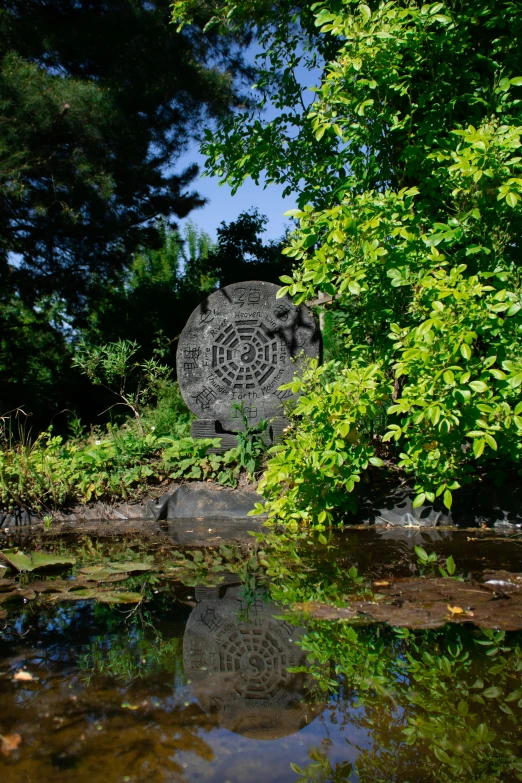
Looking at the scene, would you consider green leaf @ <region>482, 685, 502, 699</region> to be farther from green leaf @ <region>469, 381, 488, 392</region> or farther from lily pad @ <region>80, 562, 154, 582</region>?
lily pad @ <region>80, 562, 154, 582</region>

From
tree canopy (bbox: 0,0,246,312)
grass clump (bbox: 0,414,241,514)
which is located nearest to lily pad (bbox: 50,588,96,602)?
grass clump (bbox: 0,414,241,514)

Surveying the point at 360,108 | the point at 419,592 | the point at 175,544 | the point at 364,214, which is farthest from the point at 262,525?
the point at 360,108

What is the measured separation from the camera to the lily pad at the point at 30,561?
11.8 feet

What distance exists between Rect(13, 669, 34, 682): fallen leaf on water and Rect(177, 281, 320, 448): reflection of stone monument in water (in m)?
3.72

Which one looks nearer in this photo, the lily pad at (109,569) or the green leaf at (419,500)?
the lily pad at (109,569)

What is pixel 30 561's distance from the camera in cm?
365

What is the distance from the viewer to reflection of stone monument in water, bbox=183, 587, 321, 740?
76.5 inches

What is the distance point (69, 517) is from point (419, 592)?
3390 mm

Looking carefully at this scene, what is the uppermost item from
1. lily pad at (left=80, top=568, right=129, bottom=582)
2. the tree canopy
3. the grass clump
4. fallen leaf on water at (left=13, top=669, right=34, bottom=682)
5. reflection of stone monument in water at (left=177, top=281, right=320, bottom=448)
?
the tree canopy

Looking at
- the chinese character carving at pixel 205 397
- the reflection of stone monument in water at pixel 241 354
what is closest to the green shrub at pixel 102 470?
the reflection of stone monument in water at pixel 241 354

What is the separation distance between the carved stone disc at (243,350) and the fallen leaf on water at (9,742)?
4238 millimetres

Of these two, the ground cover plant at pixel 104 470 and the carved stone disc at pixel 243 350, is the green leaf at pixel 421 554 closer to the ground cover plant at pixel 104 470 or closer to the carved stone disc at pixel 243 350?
the ground cover plant at pixel 104 470

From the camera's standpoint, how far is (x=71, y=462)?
5.71m

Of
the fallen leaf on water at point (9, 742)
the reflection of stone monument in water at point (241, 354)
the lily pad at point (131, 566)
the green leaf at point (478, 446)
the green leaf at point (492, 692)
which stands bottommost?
the fallen leaf on water at point (9, 742)
